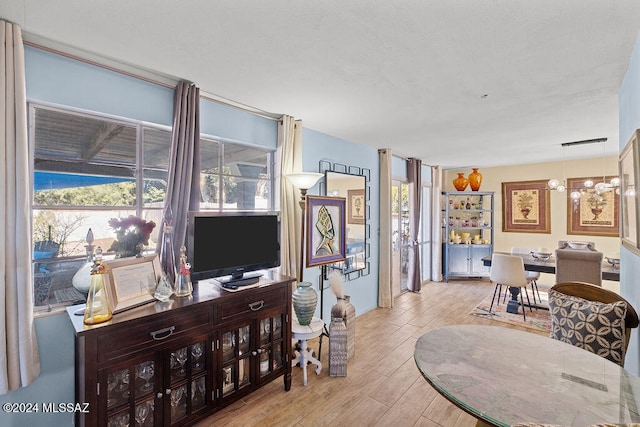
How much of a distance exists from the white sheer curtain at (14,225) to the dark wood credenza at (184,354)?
238 mm

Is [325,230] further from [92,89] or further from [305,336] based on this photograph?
[92,89]

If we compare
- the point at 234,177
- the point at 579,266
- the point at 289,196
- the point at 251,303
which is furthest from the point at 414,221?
the point at 251,303

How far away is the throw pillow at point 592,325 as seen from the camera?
1722mm

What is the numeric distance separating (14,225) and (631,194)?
3.56m

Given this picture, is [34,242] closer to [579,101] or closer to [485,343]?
[485,343]

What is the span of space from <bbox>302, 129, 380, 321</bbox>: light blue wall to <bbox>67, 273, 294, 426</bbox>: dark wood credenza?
1.13 metres

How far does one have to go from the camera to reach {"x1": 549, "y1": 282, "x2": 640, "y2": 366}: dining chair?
172cm

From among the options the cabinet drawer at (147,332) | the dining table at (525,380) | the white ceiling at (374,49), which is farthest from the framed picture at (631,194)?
the cabinet drawer at (147,332)

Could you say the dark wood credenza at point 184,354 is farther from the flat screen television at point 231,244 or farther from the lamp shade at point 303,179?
the lamp shade at point 303,179

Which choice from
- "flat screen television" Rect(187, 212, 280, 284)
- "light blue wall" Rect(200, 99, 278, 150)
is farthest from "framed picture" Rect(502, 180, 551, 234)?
"flat screen television" Rect(187, 212, 280, 284)

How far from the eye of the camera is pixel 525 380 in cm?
131

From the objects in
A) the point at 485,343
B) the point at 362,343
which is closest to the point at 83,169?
the point at 485,343

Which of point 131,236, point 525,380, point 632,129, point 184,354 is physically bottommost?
point 184,354

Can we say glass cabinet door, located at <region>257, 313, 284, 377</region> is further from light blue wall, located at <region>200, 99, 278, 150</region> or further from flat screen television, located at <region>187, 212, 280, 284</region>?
light blue wall, located at <region>200, 99, 278, 150</region>
